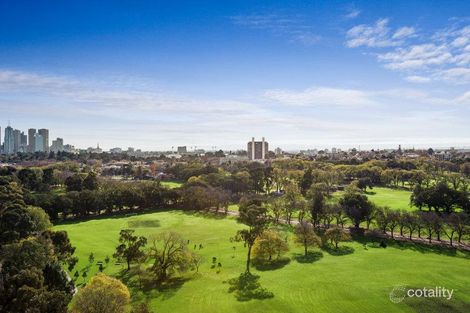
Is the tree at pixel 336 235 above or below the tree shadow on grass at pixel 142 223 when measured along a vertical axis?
above

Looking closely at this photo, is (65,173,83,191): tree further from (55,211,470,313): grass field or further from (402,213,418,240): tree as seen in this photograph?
(402,213,418,240): tree

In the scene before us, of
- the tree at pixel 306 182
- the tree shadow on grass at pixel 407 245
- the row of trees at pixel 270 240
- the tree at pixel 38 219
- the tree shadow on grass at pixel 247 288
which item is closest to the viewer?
the tree shadow on grass at pixel 247 288

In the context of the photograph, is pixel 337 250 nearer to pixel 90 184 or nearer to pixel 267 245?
pixel 267 245

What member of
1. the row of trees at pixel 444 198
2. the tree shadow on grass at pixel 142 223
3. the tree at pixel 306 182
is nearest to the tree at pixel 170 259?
the tree shadow on grass at pixel 142 223

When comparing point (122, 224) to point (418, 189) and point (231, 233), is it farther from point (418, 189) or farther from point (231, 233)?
point (418, 189)

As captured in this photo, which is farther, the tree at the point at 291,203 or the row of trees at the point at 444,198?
the tree at the point at 291,203

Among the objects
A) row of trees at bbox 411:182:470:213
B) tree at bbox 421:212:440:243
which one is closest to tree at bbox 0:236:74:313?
tree at bbox 421:212:440:243

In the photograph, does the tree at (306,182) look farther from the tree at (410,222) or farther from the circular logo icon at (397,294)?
the circular logo icon at (397,294)
